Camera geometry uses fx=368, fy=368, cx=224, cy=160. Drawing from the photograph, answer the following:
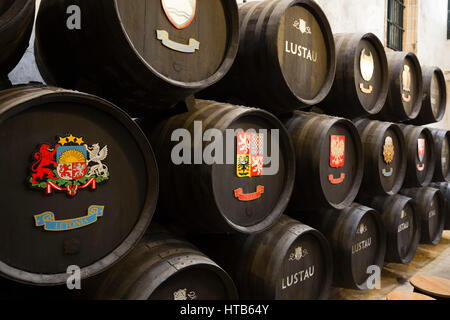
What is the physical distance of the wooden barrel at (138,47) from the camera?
134cm

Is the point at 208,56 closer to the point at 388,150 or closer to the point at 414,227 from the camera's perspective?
the point at 388,150

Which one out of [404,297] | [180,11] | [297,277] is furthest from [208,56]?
[404,297]

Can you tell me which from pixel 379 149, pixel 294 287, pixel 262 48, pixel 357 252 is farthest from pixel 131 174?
pixel 379 149

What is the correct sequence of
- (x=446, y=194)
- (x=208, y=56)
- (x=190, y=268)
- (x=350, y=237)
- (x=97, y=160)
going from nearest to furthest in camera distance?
1. (x=97, y=160)
2. (x=190, y=268)
3. (x=208, y=56)
4. (x=350, y=237)
5. (x=446, y=194)

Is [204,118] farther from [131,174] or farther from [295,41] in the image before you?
[295,41]

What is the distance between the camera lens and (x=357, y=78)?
2871 mm

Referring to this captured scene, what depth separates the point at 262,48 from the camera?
6.86ft

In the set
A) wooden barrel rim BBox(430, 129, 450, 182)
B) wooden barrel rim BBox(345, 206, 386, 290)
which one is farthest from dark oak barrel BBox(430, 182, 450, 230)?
wooden barrel rim BBox(345, 206, 386, 290)

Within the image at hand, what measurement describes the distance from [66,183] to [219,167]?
731 mm

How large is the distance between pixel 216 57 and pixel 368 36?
178 centimetres

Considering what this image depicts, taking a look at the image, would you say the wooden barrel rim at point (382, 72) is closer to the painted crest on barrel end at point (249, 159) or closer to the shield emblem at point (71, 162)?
the painted crest on barrel end at point (249, 159)

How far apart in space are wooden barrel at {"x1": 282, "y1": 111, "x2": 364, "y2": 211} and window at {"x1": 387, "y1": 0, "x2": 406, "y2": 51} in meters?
5.47

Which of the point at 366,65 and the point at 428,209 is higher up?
the point at 366,65

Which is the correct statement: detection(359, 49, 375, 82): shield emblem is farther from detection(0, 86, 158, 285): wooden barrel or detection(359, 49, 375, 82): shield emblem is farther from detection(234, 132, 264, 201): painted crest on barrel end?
detection(0, 86, 158, 285): wooden barrel
